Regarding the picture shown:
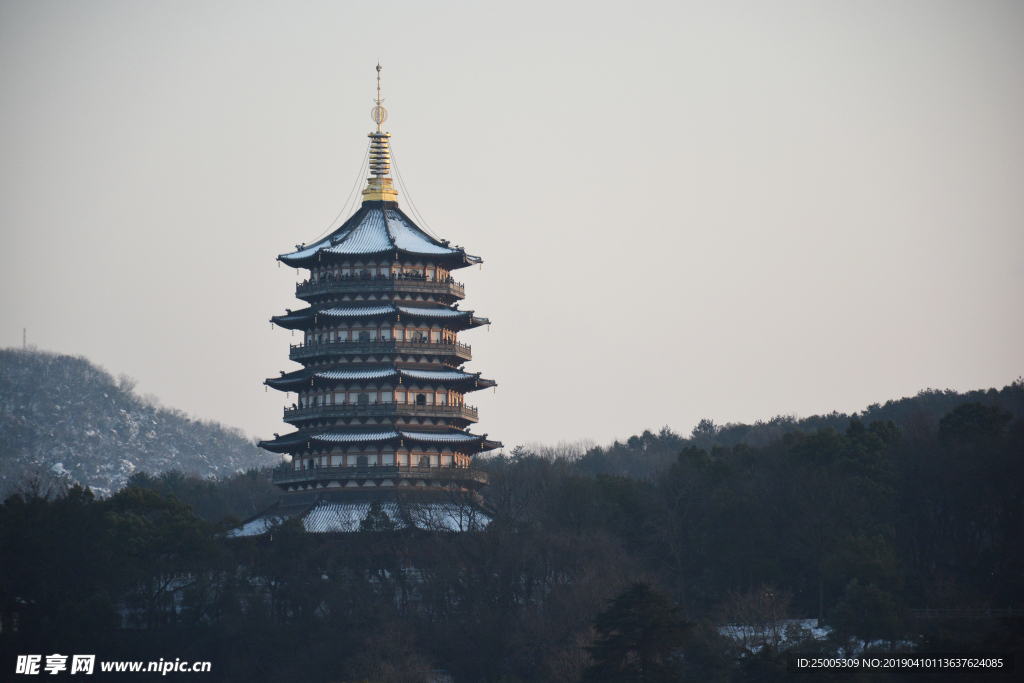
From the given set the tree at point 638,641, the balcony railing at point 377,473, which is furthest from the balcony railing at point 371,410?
the tree at point 638,641

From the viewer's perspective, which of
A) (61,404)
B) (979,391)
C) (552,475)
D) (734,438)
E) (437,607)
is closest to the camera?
(437,607)

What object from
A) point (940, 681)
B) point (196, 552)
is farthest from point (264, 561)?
point (940, 681)

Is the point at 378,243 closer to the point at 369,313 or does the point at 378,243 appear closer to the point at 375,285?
the point at 375,285

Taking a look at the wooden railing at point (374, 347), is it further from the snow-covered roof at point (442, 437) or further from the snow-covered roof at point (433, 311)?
the snow-covered roof at point (442, 437)

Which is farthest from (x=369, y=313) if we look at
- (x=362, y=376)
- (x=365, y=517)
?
(x=365, y=517)

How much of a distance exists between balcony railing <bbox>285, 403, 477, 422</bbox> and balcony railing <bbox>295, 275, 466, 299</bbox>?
559cm

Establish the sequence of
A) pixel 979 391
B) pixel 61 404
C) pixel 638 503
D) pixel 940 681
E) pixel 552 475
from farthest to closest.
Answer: pixel 61 404 < pixel 979 391 < pixel 552 475 < pixel 638 503 < pixel 940 681

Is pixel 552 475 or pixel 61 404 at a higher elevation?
pixel 61 404

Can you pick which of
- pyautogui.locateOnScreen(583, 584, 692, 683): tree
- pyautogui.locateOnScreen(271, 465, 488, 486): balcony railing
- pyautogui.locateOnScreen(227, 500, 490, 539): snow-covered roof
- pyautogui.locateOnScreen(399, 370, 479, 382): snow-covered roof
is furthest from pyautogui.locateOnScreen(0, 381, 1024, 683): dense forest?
pyautogui.locateOnScreen(399, 370, 479, 382): snow-covered roof

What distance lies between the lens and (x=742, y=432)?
114 meters

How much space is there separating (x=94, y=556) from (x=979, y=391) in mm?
68362

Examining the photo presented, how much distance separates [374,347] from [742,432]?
2150 inches

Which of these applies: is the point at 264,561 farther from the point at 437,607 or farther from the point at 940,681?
the point at 940,681

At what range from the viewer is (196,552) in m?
58.0
